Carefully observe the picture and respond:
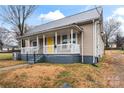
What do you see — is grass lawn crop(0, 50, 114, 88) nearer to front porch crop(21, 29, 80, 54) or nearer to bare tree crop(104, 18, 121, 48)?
front porch crop(21, 29, 80, 54)

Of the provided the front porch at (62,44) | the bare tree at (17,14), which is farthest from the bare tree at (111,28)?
the front porch at (62,44)

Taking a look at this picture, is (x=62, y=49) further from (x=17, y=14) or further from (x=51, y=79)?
(x=17, y=14)

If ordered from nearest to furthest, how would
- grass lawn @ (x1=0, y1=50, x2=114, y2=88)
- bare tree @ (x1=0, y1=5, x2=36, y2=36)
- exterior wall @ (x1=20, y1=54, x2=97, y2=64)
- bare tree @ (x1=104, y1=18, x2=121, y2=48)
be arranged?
grass lawn @ (x1=0, y1=50, x2=114, y2=88)
exterior wall @ (x1=20, y1=54, x2=97, y2=64)
bare tree @ (x1=0, y1=5, x2=36, y2=36)
bare tree @ (x1=104, y1=18, x2=121, y2=48)

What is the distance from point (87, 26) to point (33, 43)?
32.0 feet

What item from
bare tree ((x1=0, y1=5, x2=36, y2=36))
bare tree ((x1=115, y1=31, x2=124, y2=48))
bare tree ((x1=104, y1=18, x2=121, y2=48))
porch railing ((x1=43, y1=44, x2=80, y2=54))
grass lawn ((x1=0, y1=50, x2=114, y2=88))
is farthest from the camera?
bare tree ((x1=115, y1=31, x2=124, y2=48))

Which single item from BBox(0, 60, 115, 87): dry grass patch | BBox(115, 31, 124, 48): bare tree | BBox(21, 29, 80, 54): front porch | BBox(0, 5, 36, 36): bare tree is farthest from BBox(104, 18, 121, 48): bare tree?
BBox(0, 60, 115, 87): dry grass patch

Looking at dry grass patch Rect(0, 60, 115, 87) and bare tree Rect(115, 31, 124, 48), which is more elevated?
bare tree Rect(115, 31, 124, 48)

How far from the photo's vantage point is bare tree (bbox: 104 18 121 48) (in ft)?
195

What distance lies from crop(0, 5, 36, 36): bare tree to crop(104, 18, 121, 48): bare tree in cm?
3634

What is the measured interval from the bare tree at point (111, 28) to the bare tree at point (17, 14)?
1431 inches

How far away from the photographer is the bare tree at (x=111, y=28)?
2341 inches

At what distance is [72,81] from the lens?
27.0 feet
